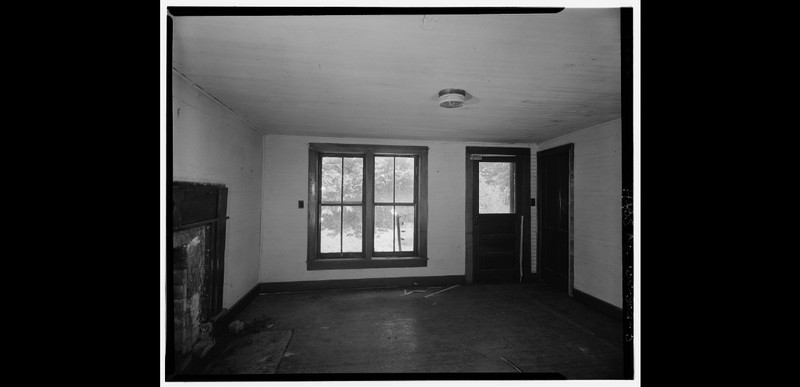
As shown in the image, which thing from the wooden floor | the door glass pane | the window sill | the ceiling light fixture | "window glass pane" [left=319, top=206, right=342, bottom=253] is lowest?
the wooden floor

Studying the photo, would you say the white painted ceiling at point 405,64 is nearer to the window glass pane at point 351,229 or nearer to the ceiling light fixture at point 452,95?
the ceiling light fixture at point 452,95

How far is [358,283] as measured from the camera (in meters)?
4.85

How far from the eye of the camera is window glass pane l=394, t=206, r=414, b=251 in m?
5.12

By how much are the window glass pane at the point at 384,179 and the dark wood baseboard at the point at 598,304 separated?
10.6 feet

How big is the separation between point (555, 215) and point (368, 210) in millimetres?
3145

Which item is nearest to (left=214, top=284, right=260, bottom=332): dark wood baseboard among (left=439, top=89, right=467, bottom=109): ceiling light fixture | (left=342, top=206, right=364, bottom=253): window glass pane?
(left=342, top=206, right=364, bottom=253): window glass pane

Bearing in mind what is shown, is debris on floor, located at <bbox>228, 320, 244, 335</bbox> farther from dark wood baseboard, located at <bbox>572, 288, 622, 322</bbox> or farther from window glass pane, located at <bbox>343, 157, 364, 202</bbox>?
dark wood baseboard, located at <bbox>572, 288, 622, 322</bbox>

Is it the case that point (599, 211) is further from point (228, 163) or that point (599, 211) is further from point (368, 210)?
point (228, 163)

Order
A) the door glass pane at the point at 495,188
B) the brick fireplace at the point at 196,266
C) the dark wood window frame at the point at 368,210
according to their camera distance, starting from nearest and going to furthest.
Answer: the brick fireplace at the point at 196,266 < the dark wood window frame at the point at 368,210 < the door glass pane at the point at 495,188

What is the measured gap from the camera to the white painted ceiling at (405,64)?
62.4 inches

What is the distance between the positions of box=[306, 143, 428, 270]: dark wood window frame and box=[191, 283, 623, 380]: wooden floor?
49 centimetres

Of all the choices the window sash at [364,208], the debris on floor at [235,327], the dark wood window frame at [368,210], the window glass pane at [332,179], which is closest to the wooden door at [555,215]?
the dark wood window frame at [368,210]

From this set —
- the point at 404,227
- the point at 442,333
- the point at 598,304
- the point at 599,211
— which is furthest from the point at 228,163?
the point at 598,304

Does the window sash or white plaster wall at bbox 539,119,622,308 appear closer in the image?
white plaster wall at bbox 539,119,622,308
